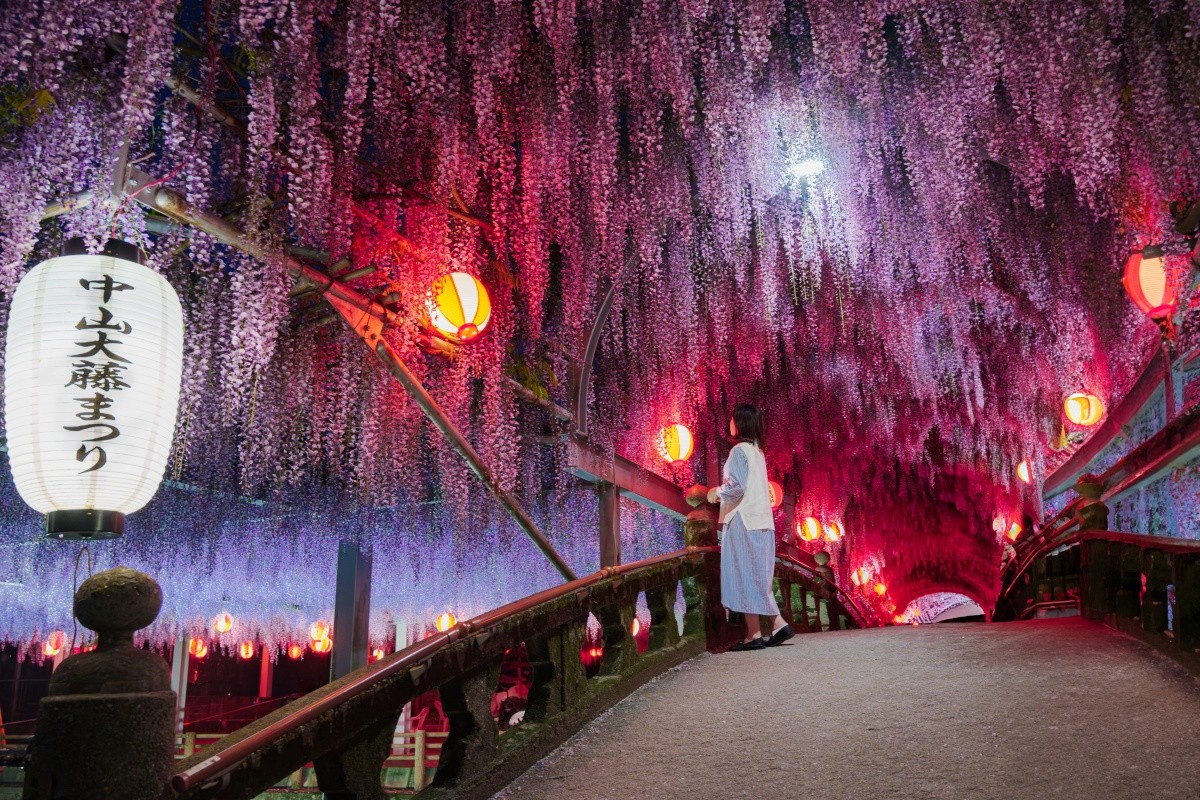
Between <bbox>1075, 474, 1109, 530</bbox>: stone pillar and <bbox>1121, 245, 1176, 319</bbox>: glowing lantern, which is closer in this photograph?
<bbox>1121, 245, 1176, 319</bbox>: glowing lantern

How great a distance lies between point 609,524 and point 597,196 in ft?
12.3

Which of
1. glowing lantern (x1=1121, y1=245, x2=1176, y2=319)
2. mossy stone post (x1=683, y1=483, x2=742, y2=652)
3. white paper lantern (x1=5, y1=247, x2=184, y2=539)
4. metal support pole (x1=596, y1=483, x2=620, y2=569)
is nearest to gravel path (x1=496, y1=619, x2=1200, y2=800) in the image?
mossy stone post (x1=683, y1=483, x2=742, y2=652)

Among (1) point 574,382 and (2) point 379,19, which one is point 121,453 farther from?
(1) point 574,382

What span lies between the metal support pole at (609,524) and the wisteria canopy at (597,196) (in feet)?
1.95

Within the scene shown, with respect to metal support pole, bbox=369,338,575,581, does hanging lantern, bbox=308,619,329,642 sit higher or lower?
lower

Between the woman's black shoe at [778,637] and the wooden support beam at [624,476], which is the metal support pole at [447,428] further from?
the woman's black shoe at [778,637]

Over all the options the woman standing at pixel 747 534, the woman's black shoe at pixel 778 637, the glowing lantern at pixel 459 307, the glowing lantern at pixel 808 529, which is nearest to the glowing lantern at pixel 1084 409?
the glowing lantern at pixel 808 529

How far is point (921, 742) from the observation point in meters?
3.64

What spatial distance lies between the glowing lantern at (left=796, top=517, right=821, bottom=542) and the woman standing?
1000 cm

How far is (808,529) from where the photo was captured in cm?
1623

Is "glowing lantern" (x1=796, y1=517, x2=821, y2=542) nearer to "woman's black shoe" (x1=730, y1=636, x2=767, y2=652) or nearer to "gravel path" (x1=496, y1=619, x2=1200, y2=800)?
"woman's black shoe" (x1=730, y1=636, x2=767, y2=652)

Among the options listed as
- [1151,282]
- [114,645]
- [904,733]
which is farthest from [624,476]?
[114,645]

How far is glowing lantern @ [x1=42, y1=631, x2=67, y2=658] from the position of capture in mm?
20812

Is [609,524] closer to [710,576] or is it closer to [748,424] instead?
[710,576]
